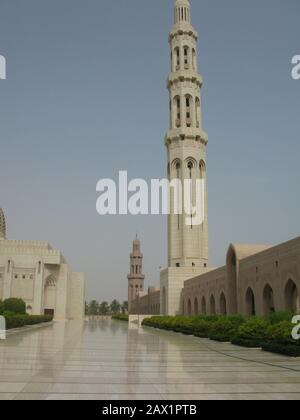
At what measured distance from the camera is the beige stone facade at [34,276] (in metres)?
43.2

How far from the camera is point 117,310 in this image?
97.9m

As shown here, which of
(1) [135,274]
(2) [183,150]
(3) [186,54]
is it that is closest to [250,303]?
(2) [183,150]

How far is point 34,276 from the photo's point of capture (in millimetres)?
43969

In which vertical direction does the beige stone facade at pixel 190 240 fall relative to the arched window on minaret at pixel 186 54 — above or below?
below

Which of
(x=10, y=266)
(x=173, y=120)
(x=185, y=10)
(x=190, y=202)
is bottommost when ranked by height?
(x=10, y=266)

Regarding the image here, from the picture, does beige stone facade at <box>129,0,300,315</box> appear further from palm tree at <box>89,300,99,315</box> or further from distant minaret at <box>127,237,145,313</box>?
palm tree at <box>89,300,99,315</box>

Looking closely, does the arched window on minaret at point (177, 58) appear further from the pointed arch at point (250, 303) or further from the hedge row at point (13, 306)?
the pointed arch at point (250, 303)

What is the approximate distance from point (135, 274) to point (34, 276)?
29668 millimetres

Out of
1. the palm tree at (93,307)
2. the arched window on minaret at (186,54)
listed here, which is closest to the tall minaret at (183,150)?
the arched window on minaret at (186,54)

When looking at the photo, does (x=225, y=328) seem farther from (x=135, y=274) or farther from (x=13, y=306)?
(x=135, y=274)

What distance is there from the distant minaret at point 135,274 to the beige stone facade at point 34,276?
2409 centimetres
